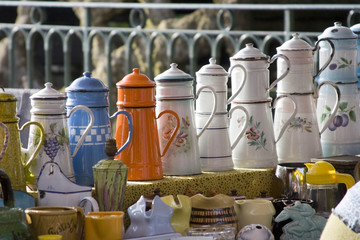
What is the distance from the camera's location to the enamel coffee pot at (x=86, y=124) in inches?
72.6

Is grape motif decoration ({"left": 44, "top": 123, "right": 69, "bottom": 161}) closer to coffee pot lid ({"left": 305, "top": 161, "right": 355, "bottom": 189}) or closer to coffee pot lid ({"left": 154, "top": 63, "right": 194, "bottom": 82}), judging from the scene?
coffee pot lid ({"left": 154, "top": 63, "right": 194, "bottom": 82})

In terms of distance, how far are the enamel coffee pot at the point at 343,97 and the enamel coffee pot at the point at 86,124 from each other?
27.6 inches

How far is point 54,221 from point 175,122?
1.67 ft

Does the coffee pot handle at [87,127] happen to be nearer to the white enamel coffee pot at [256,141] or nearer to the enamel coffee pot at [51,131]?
the enamel coffee pot at [51,131]

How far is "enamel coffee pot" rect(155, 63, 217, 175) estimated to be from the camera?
195 cm

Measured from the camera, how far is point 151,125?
1.90 metres

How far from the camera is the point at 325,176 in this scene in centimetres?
190

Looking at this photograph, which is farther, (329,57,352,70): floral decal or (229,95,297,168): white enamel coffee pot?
(329,57,352,70): floral decal

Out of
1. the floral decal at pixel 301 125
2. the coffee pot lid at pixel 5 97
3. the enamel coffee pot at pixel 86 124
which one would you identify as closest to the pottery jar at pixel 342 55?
the floral decal at pixel 301 125

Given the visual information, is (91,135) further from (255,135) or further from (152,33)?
(152,33)

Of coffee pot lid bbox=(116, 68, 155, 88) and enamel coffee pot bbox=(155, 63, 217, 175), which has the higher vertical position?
coffee pot lid bbox=(116, 68, 155, 88)

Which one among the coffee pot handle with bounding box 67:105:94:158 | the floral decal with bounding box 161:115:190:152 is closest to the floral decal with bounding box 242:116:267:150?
the floral decal with bounding box 161:115:190:152

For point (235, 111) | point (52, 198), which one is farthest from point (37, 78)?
point (52, 198)

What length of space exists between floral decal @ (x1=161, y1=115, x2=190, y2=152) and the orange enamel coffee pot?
67 mm
